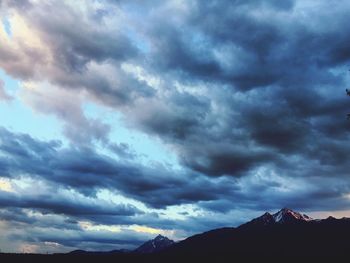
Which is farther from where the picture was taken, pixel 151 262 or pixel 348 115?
pixel 151 262

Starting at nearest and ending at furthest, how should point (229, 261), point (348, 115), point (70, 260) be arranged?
point (348, 115) < point (229, 261) < point (70, 260)

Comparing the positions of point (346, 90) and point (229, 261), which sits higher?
point (346, 90)

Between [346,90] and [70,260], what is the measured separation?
304 feet

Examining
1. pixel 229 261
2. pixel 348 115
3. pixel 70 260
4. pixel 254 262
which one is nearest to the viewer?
pixel 348 115

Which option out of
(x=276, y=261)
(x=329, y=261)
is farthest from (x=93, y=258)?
(x=329, y=261)

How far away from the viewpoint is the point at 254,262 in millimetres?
106812

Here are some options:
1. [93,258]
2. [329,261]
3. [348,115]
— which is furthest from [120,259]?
[348,115]

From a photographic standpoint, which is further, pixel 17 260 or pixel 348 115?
pixel 17 260

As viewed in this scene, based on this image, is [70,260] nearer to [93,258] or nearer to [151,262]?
[93,258]

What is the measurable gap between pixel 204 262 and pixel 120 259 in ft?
75.1

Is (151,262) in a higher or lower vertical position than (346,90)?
lower

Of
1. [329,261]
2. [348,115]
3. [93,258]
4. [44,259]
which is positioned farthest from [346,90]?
[44,259]

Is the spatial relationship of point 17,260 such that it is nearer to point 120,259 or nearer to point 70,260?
point 70,260

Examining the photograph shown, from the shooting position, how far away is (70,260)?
401 feet
